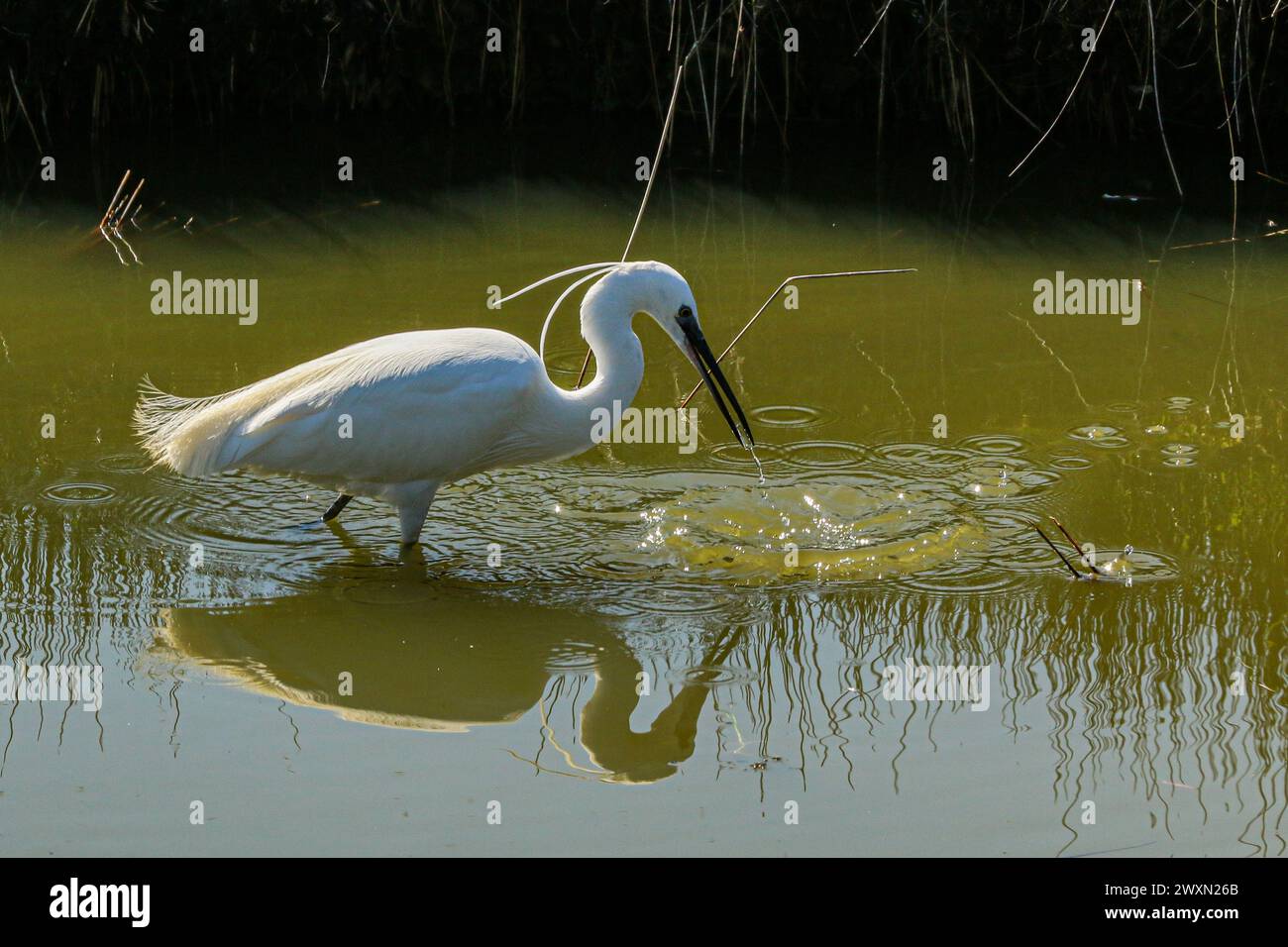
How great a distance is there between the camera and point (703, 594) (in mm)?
5184

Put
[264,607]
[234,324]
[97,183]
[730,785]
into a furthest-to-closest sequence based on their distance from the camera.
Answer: [97,183] < [234,324] < [264,607] < [730,785]

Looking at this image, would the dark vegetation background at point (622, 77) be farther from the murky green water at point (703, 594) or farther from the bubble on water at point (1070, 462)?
the bubble on water at point (1070, 462)

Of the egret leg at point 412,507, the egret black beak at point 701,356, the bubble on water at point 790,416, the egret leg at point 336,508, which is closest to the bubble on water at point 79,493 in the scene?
the egret leg at point 336,508

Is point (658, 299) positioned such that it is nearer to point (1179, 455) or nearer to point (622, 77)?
point (1179, 455)

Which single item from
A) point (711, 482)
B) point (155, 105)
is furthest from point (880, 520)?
point (155, 105)

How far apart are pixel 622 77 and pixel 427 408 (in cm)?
534

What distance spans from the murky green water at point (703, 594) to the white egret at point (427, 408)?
0.30 meters

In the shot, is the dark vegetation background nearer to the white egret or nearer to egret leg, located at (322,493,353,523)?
the white egret

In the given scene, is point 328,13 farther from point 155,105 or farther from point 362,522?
point 362,522

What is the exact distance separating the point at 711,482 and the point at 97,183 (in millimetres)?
5108

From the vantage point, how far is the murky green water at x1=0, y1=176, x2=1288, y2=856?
4.02 meters

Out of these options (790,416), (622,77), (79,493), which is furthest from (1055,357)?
(79,493)

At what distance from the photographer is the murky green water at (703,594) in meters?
4.02

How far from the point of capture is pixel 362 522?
591 centimetres
